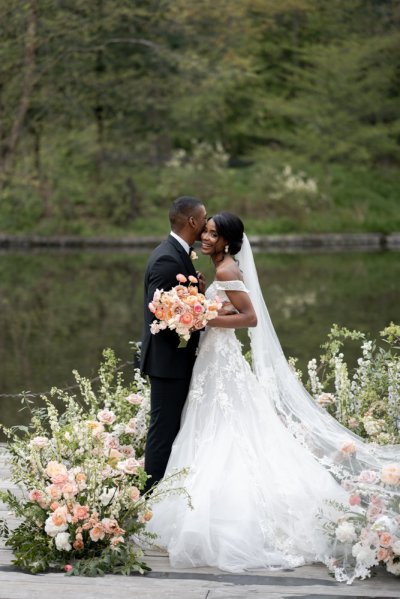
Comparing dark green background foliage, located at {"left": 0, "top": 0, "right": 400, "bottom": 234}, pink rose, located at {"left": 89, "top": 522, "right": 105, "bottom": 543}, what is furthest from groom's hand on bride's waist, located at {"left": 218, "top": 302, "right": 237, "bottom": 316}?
dark green background foliage, located at {"left": 0, "top": 0, "right": 400, "bottom": 234}

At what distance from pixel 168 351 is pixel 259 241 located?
2786cm

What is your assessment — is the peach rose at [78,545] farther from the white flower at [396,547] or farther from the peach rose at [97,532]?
the white flower at [396,547]

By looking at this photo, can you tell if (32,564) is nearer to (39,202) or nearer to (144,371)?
(144,371)

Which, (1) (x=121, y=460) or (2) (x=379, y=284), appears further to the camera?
(2) (x=379, y=284)

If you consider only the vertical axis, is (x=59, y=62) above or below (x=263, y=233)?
above

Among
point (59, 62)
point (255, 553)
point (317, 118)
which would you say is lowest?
point (317, 118)

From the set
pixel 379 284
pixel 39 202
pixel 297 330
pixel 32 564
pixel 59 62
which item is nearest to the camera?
pixel 32 564

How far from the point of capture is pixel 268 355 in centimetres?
536

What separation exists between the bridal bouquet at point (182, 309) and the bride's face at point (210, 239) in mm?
189

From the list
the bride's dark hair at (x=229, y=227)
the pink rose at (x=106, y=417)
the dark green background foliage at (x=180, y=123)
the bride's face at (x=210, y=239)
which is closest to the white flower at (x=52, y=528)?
the pink rose at (x=106, y=417)

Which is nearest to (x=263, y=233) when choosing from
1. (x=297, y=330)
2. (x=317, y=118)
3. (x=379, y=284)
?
(x=317, y=118)

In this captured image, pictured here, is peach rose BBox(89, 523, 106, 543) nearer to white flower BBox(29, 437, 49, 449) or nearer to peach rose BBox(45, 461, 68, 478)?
peach rose BBox(45, 461, 68, 478)

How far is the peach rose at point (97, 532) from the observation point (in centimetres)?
462

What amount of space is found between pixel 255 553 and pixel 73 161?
30523 millimetres
